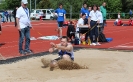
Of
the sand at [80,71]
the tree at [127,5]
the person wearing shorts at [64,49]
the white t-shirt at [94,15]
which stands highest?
the tree at [127,5]

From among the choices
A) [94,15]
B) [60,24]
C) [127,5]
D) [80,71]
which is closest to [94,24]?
[94,15]

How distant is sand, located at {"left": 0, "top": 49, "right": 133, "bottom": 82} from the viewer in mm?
7586

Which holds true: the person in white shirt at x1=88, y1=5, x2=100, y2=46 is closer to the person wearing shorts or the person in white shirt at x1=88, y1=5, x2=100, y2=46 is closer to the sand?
the sand

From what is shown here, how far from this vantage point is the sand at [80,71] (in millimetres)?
7586

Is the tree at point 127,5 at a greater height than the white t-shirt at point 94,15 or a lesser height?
greater

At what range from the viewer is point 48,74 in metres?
8.21

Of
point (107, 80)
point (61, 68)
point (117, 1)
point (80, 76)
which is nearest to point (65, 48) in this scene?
point (61, 68)

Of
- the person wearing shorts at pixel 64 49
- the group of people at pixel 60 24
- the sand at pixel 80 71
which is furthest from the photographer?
the group of people at pixel 60 24

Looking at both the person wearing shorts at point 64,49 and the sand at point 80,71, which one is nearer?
the sand at point 80,71

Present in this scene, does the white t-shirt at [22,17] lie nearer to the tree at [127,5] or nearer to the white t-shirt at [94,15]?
the white t-shirt at [94,15]

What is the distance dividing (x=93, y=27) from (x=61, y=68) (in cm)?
667

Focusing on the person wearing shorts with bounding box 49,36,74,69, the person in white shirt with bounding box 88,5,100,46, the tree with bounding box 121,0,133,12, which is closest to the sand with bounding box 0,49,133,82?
the person wearing shorts with bounding box 49,36,74,69

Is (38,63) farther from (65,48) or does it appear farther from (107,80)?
(107,80)

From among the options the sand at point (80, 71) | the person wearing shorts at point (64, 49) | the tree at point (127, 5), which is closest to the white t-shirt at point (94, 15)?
Answer: the sand at point (80, 71)
